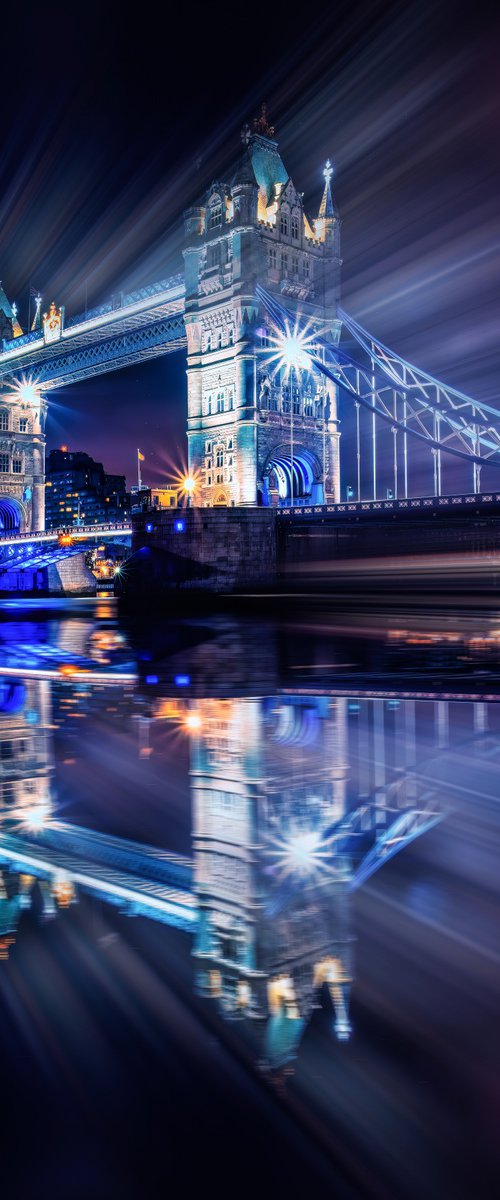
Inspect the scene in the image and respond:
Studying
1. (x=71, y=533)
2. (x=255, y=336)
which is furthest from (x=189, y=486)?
(x=71, y=533)

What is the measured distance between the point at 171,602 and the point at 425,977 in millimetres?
39653

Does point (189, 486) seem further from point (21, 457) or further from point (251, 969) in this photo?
point (251, 969)

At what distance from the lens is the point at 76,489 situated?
7077 inches

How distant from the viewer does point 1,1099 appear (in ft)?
6.17

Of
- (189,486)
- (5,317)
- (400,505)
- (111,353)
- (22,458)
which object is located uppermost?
(5,317)

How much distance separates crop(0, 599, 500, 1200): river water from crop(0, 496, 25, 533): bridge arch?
91.4m

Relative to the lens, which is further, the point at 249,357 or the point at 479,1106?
the point at 249,357

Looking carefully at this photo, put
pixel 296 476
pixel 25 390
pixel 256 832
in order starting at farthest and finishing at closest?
pixel 25 390 < pixel 296 476 < pixel 256 832

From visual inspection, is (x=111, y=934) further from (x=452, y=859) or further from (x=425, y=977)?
(x=452, y=859)

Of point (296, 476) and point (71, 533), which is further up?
point (296, 476)

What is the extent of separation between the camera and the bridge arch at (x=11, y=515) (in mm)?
94125

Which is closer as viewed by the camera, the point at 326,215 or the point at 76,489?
the point at 326,215

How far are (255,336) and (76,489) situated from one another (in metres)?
124

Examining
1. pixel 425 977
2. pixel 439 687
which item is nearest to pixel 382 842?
pixel 425 977
